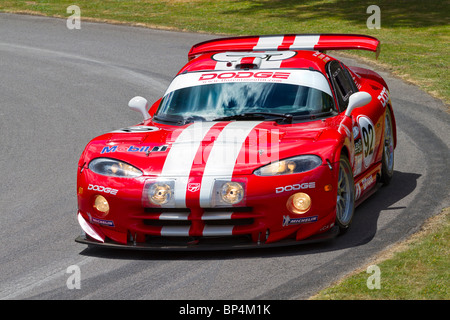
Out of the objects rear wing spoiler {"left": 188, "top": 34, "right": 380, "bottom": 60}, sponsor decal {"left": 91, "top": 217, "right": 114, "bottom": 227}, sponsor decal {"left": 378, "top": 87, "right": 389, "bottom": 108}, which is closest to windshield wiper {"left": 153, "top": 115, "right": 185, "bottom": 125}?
sponsor decal {"left": 91, "top": 217, "right": 114, "bottom": 227}

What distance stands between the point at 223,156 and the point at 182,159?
0.33 meters

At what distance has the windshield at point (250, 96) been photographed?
307 inches

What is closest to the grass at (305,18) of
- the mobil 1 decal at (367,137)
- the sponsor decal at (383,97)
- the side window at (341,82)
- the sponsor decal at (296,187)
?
the sponsor decal at (383,97)

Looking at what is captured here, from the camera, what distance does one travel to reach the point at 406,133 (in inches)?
450

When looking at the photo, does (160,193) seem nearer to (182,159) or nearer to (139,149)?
(182,159)

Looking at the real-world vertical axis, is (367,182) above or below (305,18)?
above

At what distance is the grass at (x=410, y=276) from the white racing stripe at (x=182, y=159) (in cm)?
141

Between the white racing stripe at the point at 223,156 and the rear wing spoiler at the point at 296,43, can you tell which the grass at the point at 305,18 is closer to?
the rear wing spoiler at the point at 296,43

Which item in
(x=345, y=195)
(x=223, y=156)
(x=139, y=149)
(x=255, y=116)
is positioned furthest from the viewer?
(x=255, y=116)

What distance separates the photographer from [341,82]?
8625 millimetres

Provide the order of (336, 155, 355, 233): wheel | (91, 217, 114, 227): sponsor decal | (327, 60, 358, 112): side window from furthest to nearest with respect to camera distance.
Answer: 1. (327, 60, 358, 112): side window
2. (336, 155, 355, 233): wheel
3. (91, 217, 114, 227): sponsor decal

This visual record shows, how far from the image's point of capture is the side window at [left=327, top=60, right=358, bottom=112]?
8234 millimetres

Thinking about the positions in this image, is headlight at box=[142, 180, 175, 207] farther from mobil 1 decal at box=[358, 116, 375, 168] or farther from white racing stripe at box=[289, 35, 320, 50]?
white racing stripe at box=[289, 35, 320, 50]

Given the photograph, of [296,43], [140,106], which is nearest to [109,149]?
[140,106]
